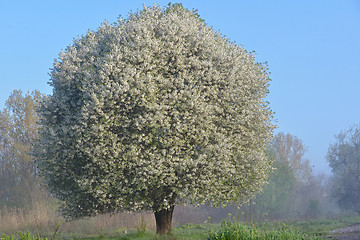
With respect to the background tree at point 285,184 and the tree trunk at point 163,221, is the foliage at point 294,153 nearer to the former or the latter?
the background tree at point 285,184

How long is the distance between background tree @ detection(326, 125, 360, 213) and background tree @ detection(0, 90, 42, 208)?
43679 millimetres

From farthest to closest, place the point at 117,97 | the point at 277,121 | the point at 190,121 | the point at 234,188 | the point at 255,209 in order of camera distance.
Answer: the point at 255,209 → the point at 277,121 → the point at 234,188 → the point at 190,121 → the point at 117,97

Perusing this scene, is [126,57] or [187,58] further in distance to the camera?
[187,58]

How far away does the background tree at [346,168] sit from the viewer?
5088 centimetres

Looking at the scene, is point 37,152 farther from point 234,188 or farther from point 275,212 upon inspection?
point 275,212

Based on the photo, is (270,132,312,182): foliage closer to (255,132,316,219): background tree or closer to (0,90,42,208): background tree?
(255,132,316,219): background tree

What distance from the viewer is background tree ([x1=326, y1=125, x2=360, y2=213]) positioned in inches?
2003

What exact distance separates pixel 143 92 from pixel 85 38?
679cm

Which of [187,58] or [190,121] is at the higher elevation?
[187,58]

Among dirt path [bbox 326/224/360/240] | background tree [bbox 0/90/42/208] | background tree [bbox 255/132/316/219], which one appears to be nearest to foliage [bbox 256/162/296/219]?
background tree [bbox 255/132/316/219]

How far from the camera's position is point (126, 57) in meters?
16.8

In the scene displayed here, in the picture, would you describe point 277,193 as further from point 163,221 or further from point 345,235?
point 163,221

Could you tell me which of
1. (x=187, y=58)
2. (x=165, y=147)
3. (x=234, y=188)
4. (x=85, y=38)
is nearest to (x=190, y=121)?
(x=165, y=147)

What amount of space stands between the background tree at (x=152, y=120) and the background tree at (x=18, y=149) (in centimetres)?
2296
